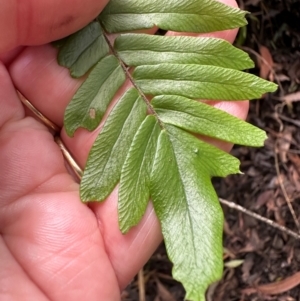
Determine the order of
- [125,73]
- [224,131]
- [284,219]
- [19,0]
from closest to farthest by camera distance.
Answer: [19,0], [224,131], [125,73], [284,219]

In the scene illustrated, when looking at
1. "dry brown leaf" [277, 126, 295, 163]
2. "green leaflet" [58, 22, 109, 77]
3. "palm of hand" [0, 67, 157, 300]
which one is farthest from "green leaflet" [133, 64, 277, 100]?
"dry brown leaf" [277, 126, 295, 163]

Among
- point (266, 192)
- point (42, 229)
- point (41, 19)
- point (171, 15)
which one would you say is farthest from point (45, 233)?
point (266, 192)

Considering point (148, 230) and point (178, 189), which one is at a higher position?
point (178, 189)

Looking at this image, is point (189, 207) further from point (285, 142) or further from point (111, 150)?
point (285, 142)

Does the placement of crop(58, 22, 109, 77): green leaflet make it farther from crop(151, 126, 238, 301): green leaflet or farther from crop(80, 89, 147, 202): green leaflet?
crop(151, 126, 238, 301): green leaflet

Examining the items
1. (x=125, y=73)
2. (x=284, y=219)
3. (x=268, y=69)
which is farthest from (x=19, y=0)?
(x=284, y=219)

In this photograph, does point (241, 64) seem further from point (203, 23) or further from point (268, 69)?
point (268, 69)

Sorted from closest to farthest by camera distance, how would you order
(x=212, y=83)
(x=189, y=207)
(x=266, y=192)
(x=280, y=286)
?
(x=189, y=207), (x=212, y=83), (x=280, y=286), (x=266, y=192)
